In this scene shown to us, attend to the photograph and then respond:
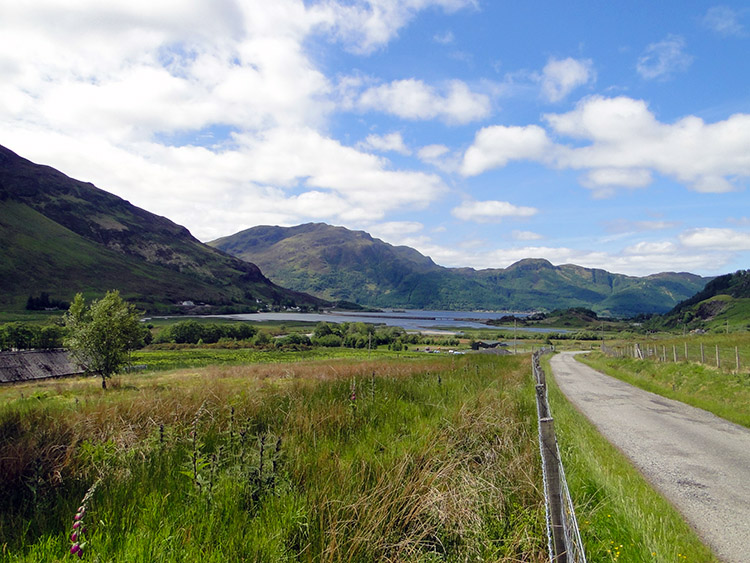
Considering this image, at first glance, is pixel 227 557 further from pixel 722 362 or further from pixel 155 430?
pixel 722 362

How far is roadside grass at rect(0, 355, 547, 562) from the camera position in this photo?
11.2 ft

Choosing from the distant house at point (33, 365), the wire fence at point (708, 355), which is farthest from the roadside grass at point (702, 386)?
the distant house at point (33, 365)

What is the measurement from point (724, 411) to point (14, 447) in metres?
20.0

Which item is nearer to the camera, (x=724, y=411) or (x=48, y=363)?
(x=724, y=411)

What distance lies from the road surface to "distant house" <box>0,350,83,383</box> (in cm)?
7393

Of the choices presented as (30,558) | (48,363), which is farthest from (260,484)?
(48,363)

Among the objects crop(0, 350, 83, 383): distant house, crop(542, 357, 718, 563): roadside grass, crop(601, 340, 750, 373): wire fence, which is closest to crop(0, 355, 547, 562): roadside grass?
crop(542, 357, 718, 563): roadside grass

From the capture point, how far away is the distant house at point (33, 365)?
67000mm

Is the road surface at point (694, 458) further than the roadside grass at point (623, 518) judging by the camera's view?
Yes

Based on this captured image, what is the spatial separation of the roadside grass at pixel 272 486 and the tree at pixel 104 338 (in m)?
47.7

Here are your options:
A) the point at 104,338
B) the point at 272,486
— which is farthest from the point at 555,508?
the point at 104,338

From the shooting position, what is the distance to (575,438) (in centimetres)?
970

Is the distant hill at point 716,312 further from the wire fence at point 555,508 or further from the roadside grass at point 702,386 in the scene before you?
the wire fence at point 555,508

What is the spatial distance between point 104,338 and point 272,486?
171 feet
